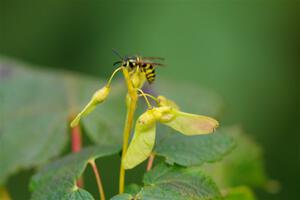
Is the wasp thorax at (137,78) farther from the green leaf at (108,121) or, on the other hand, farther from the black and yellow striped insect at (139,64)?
the green leaf at (108,121)

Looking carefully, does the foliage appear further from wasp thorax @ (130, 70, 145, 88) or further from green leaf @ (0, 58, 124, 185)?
wasp thorax @ (130, 70, 145, 88)

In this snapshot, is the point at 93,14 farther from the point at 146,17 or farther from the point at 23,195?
the point at 23,195

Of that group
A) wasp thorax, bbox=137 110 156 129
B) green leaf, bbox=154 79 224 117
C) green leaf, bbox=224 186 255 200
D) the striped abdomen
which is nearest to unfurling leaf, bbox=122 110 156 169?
wasp thorax, bbox=137 110 156 129

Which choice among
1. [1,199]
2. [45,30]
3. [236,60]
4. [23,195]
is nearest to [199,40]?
[236,60]

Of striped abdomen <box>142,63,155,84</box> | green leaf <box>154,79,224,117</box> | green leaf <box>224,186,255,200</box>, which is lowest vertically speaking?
green leaf <box>224,186,255,200</box>

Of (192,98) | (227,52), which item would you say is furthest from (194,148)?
(227,52)

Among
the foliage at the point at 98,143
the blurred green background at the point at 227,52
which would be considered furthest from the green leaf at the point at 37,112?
the blurred green background at the point at 227,52

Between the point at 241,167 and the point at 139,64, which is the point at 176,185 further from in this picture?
the point at 241,167
